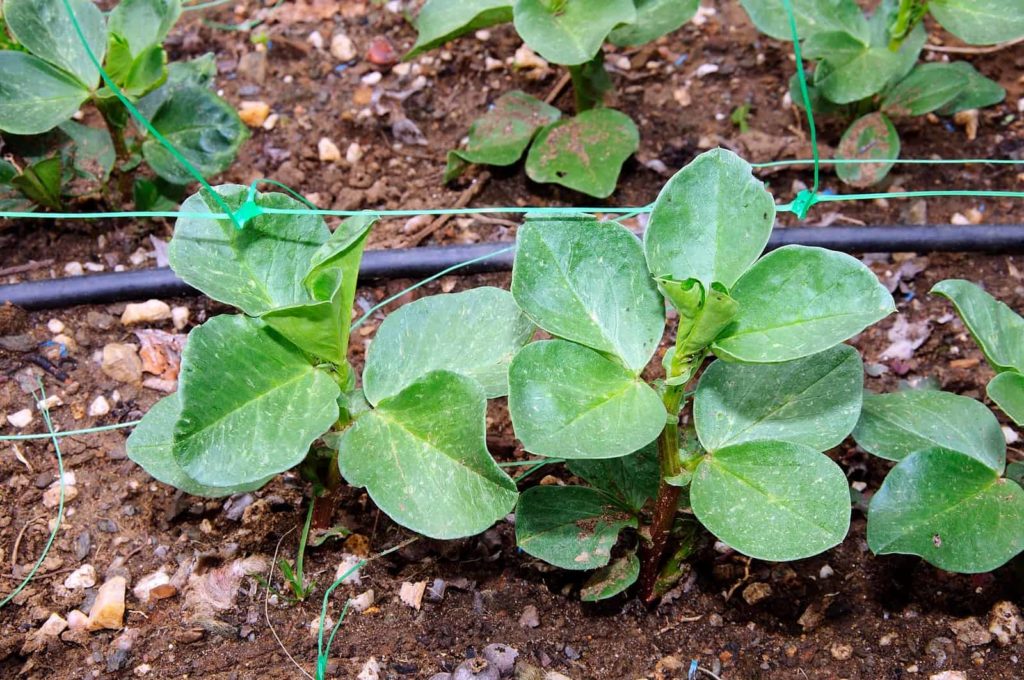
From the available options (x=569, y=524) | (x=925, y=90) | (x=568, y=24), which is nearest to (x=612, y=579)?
(x=569, y=524)

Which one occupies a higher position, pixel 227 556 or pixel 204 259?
pixel 204 259

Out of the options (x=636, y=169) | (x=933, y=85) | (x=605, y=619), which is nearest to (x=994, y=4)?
(x=933, y=85)

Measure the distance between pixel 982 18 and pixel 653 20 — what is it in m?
0.68

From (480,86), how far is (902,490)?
156cm

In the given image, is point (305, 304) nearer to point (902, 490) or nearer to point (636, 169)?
point (902, 490)

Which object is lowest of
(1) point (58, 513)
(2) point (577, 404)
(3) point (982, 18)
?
(1) point (58, 513)

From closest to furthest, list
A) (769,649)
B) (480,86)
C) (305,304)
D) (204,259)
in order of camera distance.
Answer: (305,304) < (204,259) < (769,649) < (480,86)

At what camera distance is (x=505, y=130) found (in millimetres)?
2148

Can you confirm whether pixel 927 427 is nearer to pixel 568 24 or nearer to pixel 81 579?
pixel 568 24

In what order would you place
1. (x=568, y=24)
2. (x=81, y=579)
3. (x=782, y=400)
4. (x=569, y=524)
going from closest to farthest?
(x=782, y=400), (x=569, y=524), (x=81, y=579), (x=568, y=24)

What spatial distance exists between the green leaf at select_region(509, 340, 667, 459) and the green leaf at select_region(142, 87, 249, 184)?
109 cm

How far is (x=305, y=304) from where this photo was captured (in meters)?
1.07

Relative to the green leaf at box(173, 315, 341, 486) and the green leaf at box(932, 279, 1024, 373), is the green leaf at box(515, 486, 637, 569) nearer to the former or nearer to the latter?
the green leaf at box(173, 315, 341, 486)

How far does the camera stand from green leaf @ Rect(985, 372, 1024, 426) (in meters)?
1.18
